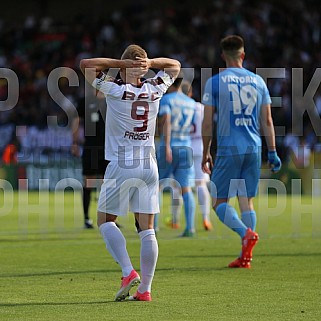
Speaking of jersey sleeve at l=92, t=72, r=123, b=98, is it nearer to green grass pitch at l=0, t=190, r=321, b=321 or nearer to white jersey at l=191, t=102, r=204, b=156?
green grass pitch at l=0, t=190, r=321, b=321

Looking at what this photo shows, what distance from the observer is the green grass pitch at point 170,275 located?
757cm

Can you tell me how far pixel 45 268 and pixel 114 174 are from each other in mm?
2625

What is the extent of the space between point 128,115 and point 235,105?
276cm

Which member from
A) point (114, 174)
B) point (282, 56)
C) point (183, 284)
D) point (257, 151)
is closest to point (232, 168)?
point (257, 151)

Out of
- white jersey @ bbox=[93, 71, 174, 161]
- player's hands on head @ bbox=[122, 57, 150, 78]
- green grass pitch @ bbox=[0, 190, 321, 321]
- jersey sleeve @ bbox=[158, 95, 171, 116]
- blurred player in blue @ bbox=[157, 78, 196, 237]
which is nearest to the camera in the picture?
green grass pitch @ bbox=[0, 190, 321, 321]

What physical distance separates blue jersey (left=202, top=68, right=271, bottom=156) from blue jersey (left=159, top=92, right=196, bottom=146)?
11.4ft

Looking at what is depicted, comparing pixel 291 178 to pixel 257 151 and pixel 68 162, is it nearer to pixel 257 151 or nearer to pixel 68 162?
pixel 68 162

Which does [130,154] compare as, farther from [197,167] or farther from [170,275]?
[197,167]

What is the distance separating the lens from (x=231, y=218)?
10.6m

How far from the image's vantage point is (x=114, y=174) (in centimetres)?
823

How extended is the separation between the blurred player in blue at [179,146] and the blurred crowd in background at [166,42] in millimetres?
11555

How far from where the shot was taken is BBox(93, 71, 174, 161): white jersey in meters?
8.21

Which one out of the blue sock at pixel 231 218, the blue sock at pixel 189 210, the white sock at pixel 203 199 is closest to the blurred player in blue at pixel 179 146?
the blue sock at pixel 189 210

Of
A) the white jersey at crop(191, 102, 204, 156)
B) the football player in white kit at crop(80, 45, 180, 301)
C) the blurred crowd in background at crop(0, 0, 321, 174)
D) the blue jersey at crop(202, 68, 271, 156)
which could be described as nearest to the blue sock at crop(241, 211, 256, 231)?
the blue jersey at crop(202, 68, 271, 156)
